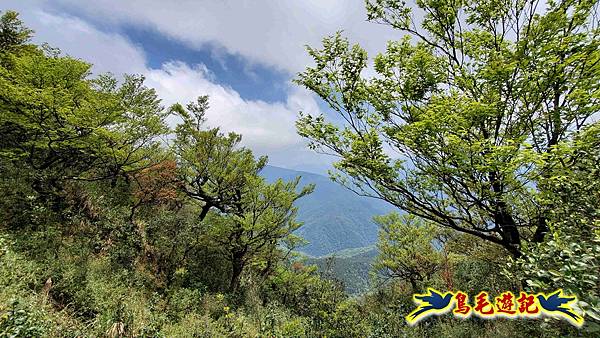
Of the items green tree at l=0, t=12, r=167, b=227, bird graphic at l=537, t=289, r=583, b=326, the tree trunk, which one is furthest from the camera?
the tree trunk

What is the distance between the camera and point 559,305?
3100mm

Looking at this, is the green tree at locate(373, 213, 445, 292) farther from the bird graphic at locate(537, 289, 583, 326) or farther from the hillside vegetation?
the bird graphic at locate(537, 289, 583, 326)

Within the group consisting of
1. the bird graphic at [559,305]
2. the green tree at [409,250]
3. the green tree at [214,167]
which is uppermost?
the green tree at [214,167]

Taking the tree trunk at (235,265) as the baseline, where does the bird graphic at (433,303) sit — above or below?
above

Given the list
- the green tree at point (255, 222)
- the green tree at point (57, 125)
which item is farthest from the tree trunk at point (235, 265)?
the green tree at point (57, 125)

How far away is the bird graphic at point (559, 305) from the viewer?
112 inches

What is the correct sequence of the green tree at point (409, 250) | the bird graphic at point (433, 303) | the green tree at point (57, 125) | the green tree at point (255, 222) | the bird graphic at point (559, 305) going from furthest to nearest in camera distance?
the green tree at point (409, 250)
the green tree at point (255, 222)
the green tree at point (57, 125)
the bird graphic at point (433, 303)
the bird graphic at point (559, 305)

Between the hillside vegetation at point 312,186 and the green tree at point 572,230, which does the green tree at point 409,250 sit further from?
the green tree at point 572,230

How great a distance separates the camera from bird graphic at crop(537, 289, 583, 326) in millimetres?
2841

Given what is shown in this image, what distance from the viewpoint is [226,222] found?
15508 mm

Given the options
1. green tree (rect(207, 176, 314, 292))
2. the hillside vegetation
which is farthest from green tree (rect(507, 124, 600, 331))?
green tree (rect(207, 176, 314, 292))

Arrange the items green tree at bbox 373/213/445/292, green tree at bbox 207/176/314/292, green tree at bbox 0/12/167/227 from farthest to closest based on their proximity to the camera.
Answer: green tree at bbox 373/213/445/292 → green tree at bbox 207/176/314/292 → green tree at bbox 0/12/167/227

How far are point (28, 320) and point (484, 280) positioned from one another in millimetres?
14534

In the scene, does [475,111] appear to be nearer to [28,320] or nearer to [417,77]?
[417,77]
